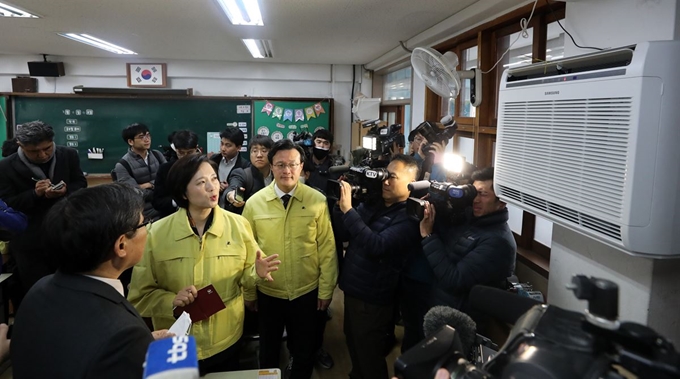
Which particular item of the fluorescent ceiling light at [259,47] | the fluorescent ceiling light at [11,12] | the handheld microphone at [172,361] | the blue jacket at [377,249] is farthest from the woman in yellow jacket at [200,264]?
the fluorescent ceiling light at [259,47]

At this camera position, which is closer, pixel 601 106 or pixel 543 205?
pixel 601 106

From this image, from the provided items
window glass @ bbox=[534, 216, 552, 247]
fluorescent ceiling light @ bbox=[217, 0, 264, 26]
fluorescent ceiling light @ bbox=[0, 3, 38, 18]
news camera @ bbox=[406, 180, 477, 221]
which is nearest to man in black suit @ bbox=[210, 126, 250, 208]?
fluorescent ceiling light @ bbox=[217, 0, 264, 26]

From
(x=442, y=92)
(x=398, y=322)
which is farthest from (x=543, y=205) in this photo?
(x=398, y=322)

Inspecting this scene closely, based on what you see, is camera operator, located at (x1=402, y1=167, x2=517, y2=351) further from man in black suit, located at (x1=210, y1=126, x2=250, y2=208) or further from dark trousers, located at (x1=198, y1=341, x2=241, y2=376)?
man in black suit, located at (x1=210, y1=126, x2=250, y2=208)

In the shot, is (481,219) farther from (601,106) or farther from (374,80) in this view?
(374,80)

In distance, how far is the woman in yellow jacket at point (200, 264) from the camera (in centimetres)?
161

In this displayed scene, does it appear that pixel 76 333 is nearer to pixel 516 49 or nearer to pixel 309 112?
pixel 516 49

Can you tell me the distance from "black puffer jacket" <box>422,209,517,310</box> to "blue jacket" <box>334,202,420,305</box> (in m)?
0.21

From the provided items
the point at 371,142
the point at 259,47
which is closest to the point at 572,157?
the point at 371,142

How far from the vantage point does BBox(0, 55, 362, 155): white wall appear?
5.65 metres

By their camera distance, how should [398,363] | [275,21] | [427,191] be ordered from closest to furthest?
[398,363] < [427,191] < [275,21]

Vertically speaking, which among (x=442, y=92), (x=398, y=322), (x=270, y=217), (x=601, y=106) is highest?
(x=442, y=92)

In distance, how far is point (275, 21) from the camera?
10.1 ft

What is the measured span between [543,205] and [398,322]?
2125mm
